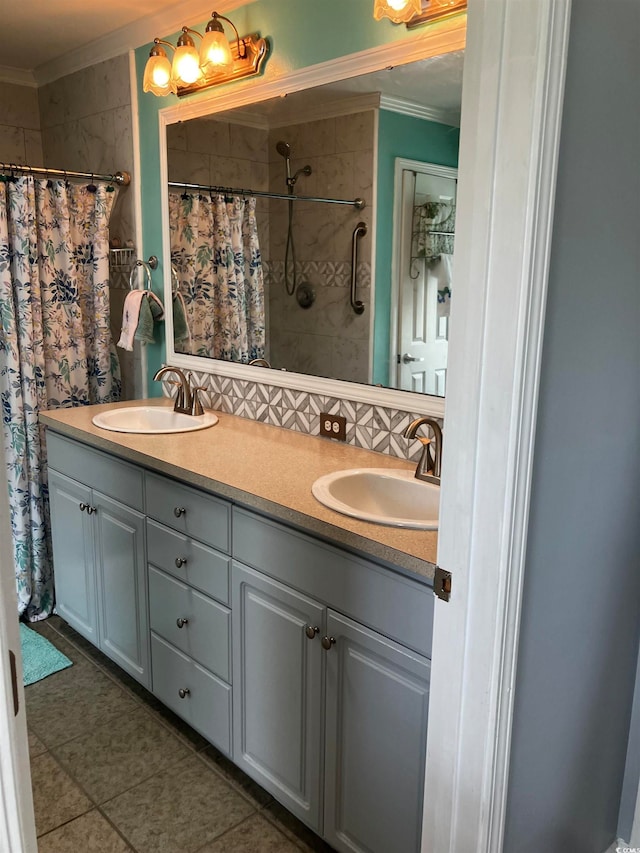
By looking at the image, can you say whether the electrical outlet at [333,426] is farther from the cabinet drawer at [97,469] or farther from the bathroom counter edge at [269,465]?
the cabinet drawer at [97,469]

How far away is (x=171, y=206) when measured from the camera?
111 inches

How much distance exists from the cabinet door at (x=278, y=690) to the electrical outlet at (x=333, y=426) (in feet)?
1.98

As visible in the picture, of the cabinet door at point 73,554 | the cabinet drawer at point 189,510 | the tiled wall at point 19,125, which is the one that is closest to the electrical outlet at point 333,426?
the cabinet drawer at point 189,510

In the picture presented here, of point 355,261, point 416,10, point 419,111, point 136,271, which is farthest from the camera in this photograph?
point 136,271

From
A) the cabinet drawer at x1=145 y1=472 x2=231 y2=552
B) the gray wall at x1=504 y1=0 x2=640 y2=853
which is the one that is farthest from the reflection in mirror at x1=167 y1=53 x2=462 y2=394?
the gray wall at x1=504 y1=0 x2=640 y2=853

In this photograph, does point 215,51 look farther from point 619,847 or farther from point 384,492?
point 619,847

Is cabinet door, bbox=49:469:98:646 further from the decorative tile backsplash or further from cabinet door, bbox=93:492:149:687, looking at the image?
the decorative tile backsplash

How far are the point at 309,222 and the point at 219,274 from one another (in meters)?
0.55

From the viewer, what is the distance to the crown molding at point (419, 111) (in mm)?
1861

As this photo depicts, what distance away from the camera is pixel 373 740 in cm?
156

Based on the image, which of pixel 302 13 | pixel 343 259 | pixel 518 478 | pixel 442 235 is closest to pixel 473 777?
pixel 518 478

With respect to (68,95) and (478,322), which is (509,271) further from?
(68,95)

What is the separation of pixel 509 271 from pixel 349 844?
1392 mm

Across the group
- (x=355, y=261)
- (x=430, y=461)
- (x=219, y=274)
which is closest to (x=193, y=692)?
(x=430, y=461)
